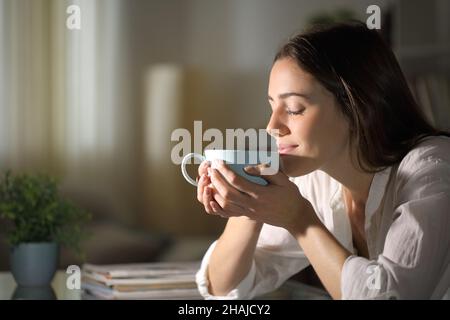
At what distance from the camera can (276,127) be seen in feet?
3.00

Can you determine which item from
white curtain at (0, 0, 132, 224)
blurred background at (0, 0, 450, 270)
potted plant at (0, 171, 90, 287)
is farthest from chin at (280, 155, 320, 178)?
white curtain at (0, 0, 132, 224)

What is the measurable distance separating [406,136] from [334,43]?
178 millimetres

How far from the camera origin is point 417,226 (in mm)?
850

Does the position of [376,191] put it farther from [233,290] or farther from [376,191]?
[233,290]

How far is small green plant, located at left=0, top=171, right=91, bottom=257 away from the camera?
1.18 meters

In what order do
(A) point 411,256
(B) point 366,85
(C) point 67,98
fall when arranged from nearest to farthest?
(A) point 411,256, (B) point 366,85, (C) point 67,98

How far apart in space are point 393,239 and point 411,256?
31 millimetres

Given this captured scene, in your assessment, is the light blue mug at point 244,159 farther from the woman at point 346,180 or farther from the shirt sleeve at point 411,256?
→ the shirt sleeve at point 411,256

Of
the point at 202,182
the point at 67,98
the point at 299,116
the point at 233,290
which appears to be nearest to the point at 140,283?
the point at 233,290

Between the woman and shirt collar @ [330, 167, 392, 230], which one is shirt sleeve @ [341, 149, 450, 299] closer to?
the woman

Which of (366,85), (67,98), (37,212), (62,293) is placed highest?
(366,85)

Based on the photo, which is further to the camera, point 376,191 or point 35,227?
point 35,227

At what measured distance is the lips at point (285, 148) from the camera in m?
0.93
